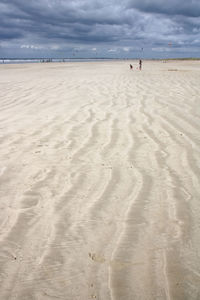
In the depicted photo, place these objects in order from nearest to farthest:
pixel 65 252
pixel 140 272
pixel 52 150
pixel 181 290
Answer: pixel 181 290
pixel 140 272
pixel 65 252
pixel 52 150

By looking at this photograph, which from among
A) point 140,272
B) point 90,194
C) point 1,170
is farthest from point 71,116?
point 140,272

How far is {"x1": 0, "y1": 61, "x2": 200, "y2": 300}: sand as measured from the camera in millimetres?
1544

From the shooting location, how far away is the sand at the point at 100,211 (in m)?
1.54

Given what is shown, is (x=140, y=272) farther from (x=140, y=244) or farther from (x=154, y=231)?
(x=154, y=231)

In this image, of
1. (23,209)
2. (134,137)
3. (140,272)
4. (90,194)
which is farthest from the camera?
(134,137)

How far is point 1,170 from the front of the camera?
9.39ft

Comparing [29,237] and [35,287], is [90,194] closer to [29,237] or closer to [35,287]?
[29,237]

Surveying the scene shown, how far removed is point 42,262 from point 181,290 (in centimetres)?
85

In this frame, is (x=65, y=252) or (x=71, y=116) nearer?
(x=65, y=252)

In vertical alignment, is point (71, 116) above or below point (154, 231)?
above

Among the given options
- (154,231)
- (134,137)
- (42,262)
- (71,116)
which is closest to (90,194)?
(154,231)

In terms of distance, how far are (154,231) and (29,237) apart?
3.00ft

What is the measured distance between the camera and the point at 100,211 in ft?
7.14

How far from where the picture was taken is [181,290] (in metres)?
1.49
